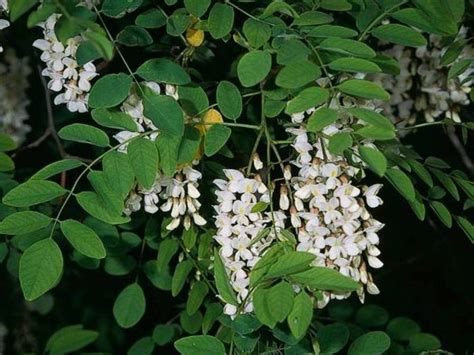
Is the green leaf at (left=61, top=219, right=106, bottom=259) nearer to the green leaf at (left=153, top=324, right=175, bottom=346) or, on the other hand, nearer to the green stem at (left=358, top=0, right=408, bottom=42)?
the green stem at (left=358, top=0, right=408, bottom=42)

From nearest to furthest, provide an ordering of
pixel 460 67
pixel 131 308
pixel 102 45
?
pixel 102 45
pixel 460 67
pixel 131 308

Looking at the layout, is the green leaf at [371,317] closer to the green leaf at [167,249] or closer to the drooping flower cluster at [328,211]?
the green leaf at [167,249]

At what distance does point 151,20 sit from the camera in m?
1.62

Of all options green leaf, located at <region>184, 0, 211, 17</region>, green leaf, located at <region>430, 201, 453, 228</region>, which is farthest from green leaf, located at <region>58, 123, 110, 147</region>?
green leaf, located at <region>430, 201, 453, 228</region>

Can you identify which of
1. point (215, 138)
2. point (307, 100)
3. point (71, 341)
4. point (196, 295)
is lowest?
point (71, 341)

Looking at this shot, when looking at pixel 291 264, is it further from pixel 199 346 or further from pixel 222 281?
pixel 199 346

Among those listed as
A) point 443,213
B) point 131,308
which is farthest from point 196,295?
point 443,213

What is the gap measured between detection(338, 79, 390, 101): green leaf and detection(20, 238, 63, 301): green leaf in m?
0.51

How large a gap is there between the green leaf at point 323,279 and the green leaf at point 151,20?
22.4 inches

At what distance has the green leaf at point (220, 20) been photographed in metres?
1.51

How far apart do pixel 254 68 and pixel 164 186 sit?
30 cm

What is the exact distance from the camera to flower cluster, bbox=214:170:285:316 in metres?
1.40

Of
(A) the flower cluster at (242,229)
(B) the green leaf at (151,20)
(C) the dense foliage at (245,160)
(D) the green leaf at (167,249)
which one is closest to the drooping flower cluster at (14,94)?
(C) the dense foliage at (245,160)

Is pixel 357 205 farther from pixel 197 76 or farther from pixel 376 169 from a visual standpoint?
pixel 197 76
